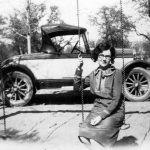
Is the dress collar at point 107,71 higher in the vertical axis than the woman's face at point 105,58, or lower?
lower

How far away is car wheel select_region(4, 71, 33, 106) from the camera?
8.20m

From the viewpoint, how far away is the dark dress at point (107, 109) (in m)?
3.21

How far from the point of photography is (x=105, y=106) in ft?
10.7

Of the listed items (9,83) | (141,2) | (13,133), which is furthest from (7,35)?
(13,133)

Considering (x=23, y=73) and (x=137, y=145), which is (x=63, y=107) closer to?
(x=23, y=73)

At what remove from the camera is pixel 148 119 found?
19.5 ft

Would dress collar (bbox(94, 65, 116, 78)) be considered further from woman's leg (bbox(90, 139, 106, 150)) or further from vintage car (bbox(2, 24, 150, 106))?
vintage car (bbox(2, 24, 150, 106))

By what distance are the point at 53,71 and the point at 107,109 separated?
515cm

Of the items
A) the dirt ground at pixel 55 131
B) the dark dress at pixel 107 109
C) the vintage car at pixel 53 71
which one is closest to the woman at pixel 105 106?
the dark dress at pixel 107 109

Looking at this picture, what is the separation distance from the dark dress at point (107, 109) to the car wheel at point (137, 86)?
4.84 metres

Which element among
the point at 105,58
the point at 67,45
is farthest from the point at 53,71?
the point at 105,58

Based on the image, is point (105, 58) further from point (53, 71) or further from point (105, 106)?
point (53, 71)

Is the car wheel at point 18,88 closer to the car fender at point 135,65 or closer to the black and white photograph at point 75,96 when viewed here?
the black and white photograph at point 75,96

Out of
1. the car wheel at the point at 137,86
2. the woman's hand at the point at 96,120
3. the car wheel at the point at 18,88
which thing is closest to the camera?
the woman's hand at the point at 96,120
